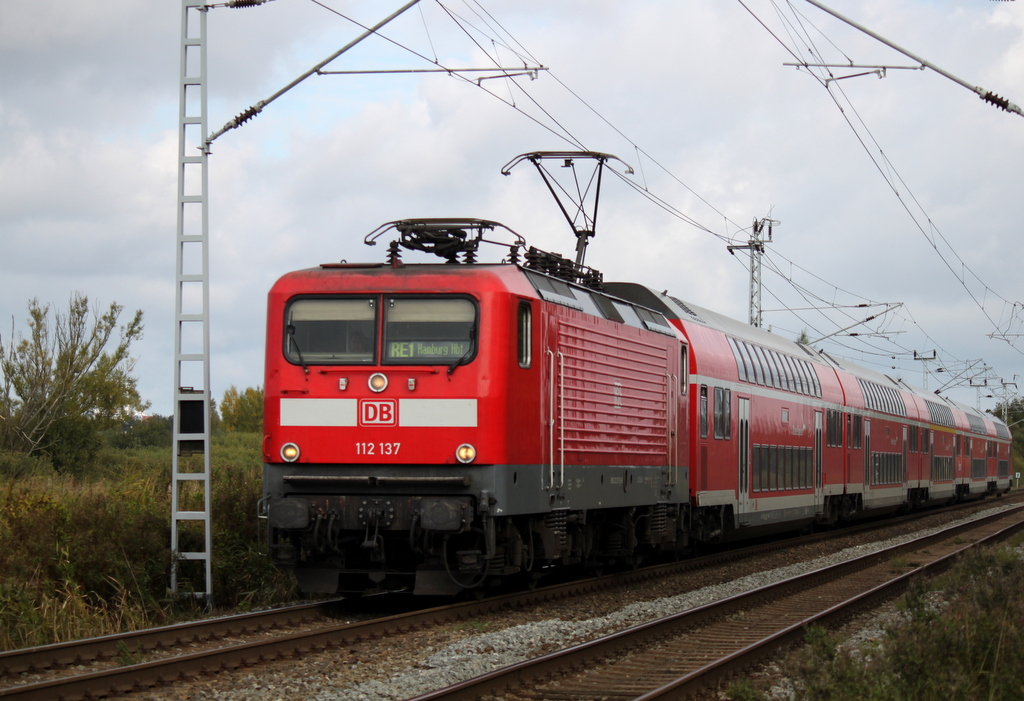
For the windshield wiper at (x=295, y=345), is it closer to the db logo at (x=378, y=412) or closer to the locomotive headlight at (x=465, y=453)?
the db logo at (x=378, y=412)

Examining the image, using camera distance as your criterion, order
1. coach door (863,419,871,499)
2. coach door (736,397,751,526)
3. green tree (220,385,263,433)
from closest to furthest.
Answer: coach door (736,397,751,526) → coach door (863,419,871,499) → green tree (220,385,263,433)

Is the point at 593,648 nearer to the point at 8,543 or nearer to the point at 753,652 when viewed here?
the point at 753,652

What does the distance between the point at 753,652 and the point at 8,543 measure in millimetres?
7435

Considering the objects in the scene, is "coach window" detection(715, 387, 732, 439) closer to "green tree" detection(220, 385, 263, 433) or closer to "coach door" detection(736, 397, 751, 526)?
"coach door" detection(736, 397, 751, 526)

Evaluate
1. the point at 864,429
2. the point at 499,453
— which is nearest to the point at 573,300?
the point at 499,453

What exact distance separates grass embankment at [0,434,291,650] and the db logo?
2658 millimetres

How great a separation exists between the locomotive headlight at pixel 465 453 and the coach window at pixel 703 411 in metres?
7.53

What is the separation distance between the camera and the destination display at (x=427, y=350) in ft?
37.0

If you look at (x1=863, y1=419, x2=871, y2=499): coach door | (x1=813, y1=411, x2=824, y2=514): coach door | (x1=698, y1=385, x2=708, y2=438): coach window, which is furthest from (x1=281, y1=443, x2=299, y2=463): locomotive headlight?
(x1=863, y1=419, x2=871, y2=499): coach door

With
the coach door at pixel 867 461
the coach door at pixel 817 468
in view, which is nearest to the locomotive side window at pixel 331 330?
the coach door at pixel 817 468

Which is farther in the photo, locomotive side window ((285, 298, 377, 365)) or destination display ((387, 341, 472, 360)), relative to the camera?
locomotive side window ((285, 298, 377, 365))

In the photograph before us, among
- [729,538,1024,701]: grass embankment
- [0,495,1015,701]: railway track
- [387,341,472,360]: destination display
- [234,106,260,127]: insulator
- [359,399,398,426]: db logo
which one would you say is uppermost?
[234,106,260,127]: insulator

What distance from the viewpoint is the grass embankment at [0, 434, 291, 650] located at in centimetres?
1038

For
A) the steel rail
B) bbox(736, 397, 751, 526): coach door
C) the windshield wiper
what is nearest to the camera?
the steel rail
